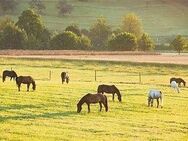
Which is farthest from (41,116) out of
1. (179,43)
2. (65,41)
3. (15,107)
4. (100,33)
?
(100,33)

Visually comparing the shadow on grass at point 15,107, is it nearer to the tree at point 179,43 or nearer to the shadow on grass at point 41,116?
the shadow on grass at point 41,116

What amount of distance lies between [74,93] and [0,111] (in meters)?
11.8

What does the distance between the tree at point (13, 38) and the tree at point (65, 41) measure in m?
7.11

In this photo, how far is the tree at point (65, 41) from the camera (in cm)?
12181

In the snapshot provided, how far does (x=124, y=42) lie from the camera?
409 feet

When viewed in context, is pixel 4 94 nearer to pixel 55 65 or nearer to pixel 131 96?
pixel 131 96

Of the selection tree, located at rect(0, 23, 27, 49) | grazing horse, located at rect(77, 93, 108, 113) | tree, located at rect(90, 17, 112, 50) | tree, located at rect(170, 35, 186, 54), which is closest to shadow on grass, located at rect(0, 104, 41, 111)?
grazing horse, located at rect(77, 93, 108, 113)

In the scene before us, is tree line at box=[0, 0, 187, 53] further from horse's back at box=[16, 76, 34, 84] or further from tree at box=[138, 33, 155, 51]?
horse's back at box=[16, 76, 34, 84]

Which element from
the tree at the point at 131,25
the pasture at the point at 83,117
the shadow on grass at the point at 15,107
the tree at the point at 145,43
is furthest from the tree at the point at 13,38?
the shadow on grass at the point at 15,107

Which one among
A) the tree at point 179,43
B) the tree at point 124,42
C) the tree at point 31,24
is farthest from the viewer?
the tree at point 31,24

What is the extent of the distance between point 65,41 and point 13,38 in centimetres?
1209

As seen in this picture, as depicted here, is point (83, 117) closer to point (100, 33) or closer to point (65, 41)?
point (65, 41)

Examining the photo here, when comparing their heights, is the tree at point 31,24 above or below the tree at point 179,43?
above

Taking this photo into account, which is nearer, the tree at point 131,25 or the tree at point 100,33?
the tree at point 100,33
